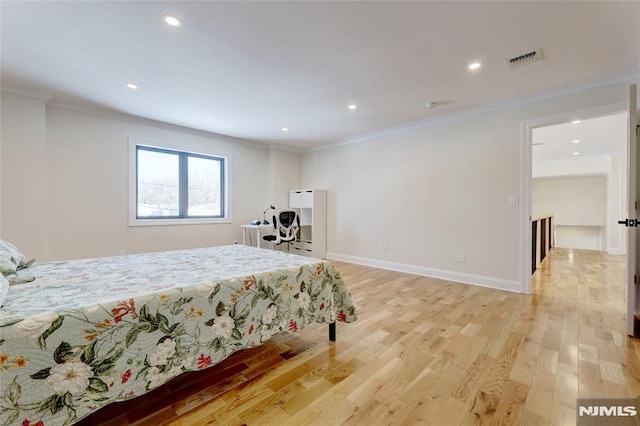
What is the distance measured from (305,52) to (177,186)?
3.38 m

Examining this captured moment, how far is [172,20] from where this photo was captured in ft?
6.31

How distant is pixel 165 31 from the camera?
6.70ft

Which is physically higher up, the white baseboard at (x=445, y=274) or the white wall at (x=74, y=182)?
the white wall at (x=74, y=182)

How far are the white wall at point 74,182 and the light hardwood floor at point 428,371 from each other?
3165 millimetres

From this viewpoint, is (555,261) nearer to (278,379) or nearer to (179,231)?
(278,379)

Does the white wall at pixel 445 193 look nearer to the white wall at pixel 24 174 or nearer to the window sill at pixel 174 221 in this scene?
the window sill at pixel 174 221

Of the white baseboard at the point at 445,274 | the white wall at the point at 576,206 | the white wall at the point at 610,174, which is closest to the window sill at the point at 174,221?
the white baseboard at the point at 445,274

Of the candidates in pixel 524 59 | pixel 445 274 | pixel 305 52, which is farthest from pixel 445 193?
pixel 305 52

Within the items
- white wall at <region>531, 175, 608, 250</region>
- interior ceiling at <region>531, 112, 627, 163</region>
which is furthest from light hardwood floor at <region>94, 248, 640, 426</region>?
white wall at <region>531, 175, 608, 250</region>

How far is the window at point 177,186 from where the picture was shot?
421cm

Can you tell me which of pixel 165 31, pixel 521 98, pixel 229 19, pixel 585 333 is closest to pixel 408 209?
pixel 521 98

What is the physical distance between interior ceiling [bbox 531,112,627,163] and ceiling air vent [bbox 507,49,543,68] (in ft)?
6.20

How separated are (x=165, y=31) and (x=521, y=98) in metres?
3.76

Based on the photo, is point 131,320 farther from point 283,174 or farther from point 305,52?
point 283,174
